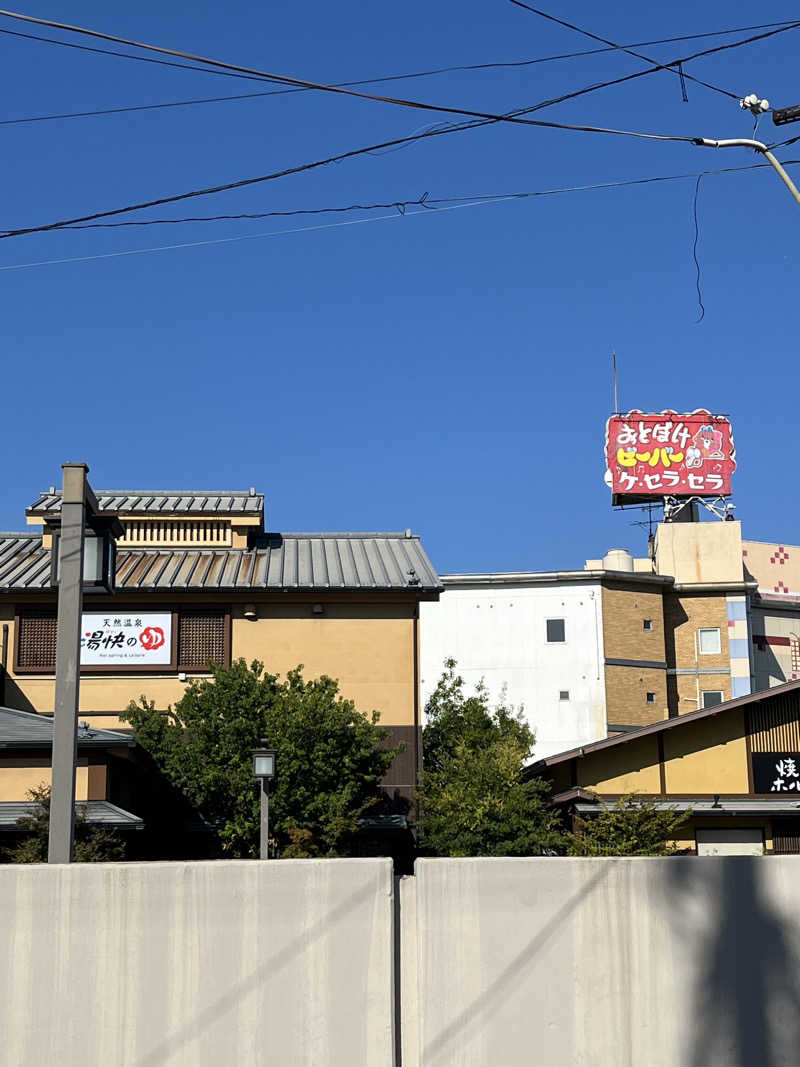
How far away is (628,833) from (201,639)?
462 inches

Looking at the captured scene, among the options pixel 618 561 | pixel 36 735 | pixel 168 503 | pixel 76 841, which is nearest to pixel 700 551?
pixel 618 561

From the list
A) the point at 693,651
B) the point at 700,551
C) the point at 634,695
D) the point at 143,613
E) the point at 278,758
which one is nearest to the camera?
the point at 278,758

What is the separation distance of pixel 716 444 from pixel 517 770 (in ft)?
125

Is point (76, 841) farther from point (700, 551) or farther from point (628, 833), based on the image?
point (700, 551)

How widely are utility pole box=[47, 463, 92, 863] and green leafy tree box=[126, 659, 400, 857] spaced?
41.1 ft

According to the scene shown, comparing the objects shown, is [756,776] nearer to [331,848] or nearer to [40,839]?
[331,848]

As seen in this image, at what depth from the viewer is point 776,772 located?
25609mm

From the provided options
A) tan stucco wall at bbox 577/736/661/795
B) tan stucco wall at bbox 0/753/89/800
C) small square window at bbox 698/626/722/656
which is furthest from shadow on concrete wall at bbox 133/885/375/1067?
small square window at bbox 698/626/722/656

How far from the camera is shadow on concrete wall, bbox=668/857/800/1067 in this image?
28.2 feet

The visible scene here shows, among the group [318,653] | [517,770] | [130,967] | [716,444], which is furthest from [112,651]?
[716,444]

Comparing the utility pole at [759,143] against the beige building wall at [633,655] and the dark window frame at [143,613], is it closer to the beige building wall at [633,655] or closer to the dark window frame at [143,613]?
the dark window frame at [143,613]

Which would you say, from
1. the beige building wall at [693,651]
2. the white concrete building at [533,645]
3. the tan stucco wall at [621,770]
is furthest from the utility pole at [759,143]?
the beige building wall at [693,651]

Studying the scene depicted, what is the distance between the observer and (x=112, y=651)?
29375mm

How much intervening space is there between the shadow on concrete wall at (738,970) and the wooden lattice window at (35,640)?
22.9 meters
